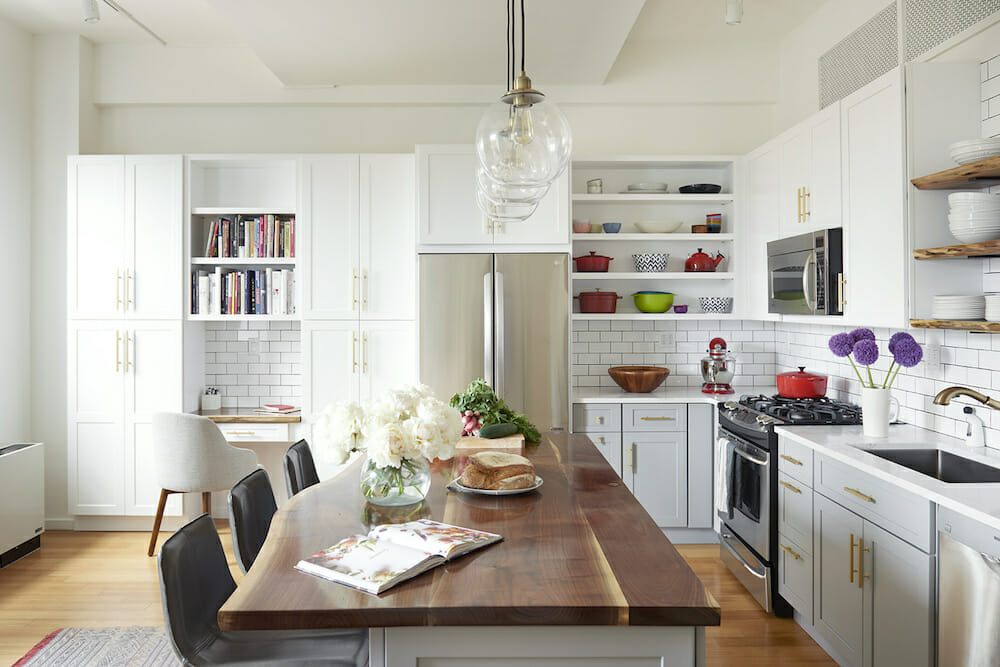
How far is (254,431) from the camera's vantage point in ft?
15.2

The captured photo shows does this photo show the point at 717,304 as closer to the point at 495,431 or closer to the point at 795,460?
the point at 795,460

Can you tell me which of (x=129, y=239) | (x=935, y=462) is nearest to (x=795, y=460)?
(x=935, y=462)

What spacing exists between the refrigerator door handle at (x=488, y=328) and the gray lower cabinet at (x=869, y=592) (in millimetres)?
2097

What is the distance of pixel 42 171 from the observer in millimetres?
4828

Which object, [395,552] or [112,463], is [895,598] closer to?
[395,552]

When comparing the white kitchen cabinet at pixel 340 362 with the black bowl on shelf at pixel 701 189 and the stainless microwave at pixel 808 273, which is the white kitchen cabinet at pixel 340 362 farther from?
the stainless microwave at pixel 808 273

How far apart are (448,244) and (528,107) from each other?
241 cm

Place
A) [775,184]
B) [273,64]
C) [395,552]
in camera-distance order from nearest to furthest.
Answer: [395,552] < [775,184] < [273,64]

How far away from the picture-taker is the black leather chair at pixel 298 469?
8.74ft

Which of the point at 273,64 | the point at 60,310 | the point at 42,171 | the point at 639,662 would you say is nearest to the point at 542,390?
the point at 273,64

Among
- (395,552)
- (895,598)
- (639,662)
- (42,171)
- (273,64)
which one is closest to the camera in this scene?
(639,662)

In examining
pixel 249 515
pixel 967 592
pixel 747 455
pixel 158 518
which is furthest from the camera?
pixel 158 518

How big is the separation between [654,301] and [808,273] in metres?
1.32

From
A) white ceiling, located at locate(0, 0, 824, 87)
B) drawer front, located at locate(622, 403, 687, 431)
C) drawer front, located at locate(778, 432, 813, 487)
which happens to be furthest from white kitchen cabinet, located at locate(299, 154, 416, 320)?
drawer front, located at locate(778, 432, 813, 487)
